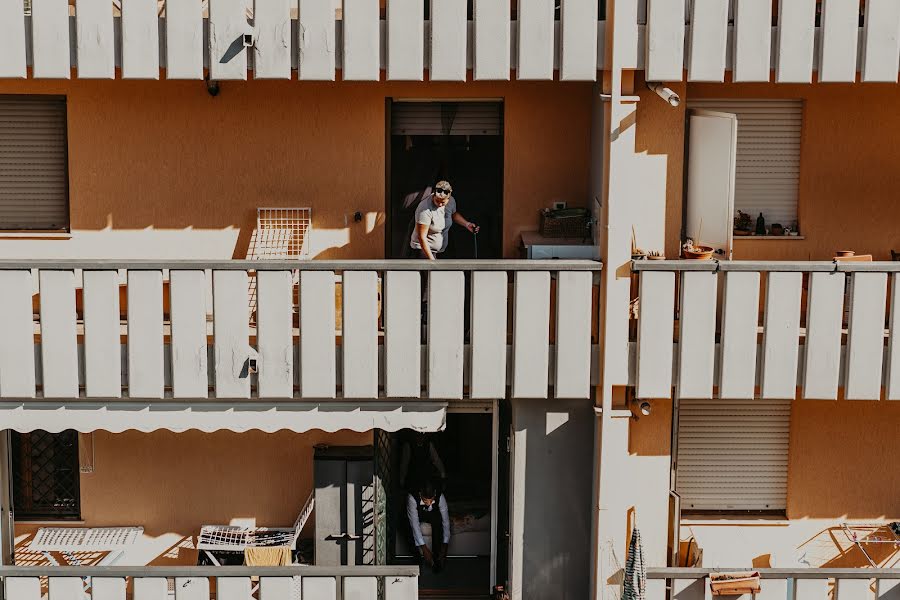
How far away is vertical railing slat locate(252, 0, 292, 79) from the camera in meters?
12.6

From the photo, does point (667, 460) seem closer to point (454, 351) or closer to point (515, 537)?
point (515, 537)

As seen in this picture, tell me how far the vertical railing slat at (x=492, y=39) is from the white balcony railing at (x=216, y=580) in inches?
195

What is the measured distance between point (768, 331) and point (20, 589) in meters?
7.77

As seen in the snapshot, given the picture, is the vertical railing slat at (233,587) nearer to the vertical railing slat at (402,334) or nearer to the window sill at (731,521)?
the vertical railing slat at (402,334)

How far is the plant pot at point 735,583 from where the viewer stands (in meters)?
Answer: 13.4

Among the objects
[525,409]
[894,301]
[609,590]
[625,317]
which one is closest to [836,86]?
[894,301]

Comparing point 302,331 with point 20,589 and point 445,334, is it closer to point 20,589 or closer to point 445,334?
point 445,334

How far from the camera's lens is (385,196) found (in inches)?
575

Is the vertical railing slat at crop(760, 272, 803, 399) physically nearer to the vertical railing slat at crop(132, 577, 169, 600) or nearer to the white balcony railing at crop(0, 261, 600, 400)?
the white balcony railing at crop(0, 261, 600, 400)

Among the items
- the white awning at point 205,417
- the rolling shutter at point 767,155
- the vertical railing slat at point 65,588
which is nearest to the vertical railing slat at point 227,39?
the white awning at point 205,417

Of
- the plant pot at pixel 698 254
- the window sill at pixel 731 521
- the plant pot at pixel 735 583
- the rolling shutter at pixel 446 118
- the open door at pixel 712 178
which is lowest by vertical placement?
the plant pot at pixel 735 583

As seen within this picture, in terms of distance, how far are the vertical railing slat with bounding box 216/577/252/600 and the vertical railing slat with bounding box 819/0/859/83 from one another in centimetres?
742

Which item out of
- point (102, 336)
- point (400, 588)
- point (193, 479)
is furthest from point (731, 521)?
point (102, 336)

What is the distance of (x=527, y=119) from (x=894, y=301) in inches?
A: 168
